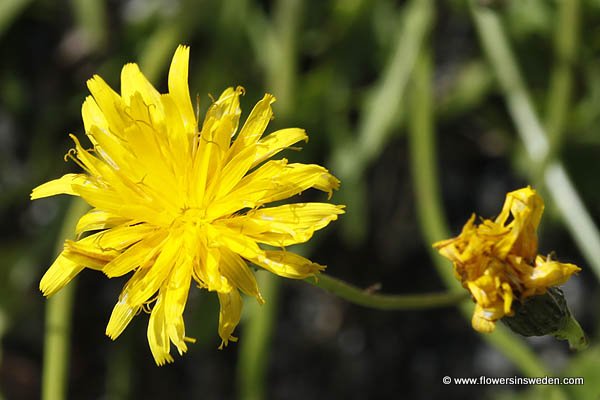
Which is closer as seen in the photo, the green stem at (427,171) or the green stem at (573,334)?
the green stem at (573,334)

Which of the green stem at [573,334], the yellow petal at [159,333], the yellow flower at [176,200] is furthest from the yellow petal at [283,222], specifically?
the green stem at [573,334]

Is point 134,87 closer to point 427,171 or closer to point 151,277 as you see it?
point 151,277

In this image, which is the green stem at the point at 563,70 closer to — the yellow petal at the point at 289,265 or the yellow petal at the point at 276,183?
the yellow petal at the point at 276,183

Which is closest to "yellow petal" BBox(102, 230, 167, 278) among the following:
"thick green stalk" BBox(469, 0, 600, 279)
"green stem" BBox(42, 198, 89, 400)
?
"green stem" BBox(42, 198, 89, 400)

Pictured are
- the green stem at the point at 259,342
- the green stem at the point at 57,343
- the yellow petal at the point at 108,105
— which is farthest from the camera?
the green stem at the point at 259,342

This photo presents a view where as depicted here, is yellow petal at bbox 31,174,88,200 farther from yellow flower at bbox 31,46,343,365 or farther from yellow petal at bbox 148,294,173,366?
yellow petal at bbox 148,294,173,366

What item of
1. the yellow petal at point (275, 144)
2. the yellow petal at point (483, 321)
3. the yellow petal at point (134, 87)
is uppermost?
the yellow petal at point (134, 87)
